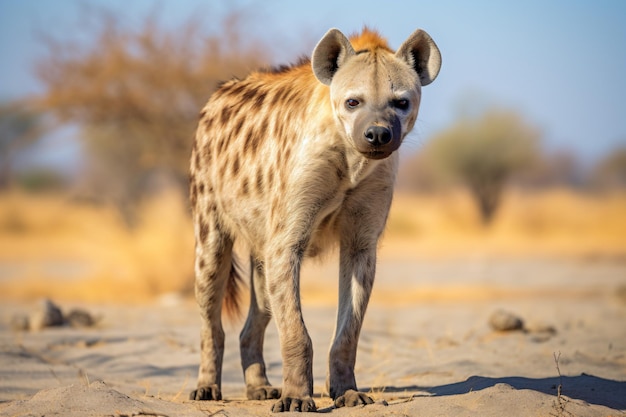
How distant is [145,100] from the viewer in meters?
11.6

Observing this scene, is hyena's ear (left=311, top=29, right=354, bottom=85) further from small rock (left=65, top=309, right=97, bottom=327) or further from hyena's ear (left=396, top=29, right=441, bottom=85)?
small rock (left=65, top=309, right=97, bottom=327)

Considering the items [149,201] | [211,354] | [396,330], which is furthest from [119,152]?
[211,354]

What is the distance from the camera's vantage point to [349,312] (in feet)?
14.1

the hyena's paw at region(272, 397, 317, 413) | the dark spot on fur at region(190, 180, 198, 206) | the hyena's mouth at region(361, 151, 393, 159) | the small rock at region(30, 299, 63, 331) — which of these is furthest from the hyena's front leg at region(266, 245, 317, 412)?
the small rock at region(30, 299, 63, 331)

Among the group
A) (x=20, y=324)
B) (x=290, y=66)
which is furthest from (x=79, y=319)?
(x=290, y=66)

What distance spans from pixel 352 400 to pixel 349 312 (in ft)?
1.52

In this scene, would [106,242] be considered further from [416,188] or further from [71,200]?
[416,188]

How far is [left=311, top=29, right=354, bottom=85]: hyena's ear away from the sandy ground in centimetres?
159

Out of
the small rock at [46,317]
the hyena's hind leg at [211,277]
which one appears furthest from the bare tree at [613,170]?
the hyena's hind leg at [211,277]

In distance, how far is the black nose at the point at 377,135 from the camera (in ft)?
12.5

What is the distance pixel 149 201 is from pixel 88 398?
2557cm

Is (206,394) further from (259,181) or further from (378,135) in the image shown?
(378,135)

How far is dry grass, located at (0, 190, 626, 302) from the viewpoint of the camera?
11500 millimetres

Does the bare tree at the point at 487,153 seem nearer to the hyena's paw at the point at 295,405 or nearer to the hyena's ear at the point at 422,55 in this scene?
the hyena's ear at the point at 422,55
